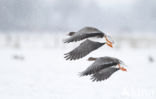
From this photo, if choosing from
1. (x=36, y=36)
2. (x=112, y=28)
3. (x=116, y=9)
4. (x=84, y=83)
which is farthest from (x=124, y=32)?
(x=84, y=83)

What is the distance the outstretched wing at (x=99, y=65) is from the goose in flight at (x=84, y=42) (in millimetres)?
211

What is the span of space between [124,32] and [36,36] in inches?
595

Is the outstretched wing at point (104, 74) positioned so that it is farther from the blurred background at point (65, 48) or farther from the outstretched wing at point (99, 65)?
the blurred background at point (65, 48)

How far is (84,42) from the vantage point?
3.29m

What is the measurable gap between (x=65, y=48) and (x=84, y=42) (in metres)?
0.32

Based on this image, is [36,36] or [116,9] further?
[116,9]

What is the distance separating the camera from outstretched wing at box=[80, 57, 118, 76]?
3125 millimetres

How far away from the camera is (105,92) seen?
265 inches

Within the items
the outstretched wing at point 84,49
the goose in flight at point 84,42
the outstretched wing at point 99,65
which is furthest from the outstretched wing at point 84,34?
the outstretched wing at point 99,65

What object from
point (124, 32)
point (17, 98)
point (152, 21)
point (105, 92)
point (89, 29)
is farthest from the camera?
point (152, 21)

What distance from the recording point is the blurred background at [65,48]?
19.9 ft

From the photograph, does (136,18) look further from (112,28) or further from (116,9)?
(112,28)

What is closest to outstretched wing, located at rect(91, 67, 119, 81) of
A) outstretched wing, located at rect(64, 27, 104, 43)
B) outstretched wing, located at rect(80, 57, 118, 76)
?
outstretched wing, located at rect(80, 57, 118, 76)

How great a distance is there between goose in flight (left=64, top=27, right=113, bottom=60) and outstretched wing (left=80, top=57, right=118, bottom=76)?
8.3 inches
